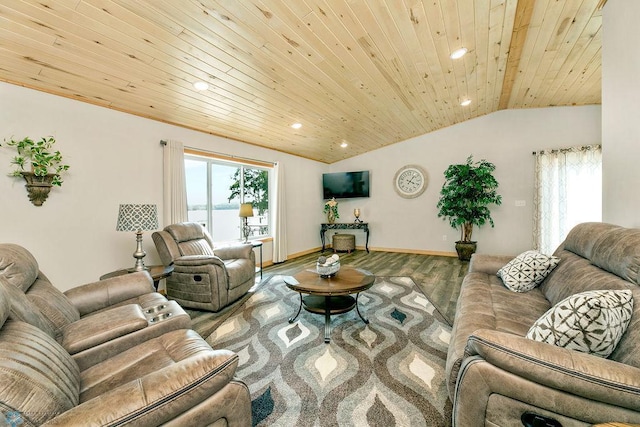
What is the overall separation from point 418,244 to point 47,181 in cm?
614

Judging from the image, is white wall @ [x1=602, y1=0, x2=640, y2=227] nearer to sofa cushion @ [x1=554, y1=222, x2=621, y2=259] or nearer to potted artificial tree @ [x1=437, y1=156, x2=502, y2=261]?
sofa cushion @ [x1=554, y1=222, x2=621, y2=259]

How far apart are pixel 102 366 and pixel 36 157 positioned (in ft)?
7.21

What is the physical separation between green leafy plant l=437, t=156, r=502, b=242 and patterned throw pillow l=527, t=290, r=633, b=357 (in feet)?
14.1

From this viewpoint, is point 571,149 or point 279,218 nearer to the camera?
point 571,149

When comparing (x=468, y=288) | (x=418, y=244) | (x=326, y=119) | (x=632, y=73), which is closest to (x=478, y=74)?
(x=632, y=73)

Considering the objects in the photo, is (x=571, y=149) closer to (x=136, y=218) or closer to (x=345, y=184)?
(x=345, y=184)

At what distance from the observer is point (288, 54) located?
101 inches

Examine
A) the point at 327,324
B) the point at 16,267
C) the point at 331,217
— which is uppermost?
the point at 331,217

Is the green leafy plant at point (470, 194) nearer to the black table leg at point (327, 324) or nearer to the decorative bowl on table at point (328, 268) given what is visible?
the decorative bowl on table at point (328, 268)

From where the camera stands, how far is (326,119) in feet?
14.1

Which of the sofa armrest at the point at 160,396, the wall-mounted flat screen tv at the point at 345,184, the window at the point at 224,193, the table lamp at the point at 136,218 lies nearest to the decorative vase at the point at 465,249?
the wall-mounted flat screen tv at the point at 345,184

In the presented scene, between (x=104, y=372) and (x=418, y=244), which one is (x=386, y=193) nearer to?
(x=418, y=244)

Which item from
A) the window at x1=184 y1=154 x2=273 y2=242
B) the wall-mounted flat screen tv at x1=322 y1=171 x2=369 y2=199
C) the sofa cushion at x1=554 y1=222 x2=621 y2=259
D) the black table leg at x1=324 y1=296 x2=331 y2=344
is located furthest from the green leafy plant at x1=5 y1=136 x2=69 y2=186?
the wall-mounted flat screen tv at x1=322 y1=171 x2=369 y2=199

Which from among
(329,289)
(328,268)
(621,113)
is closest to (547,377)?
(329,289)
